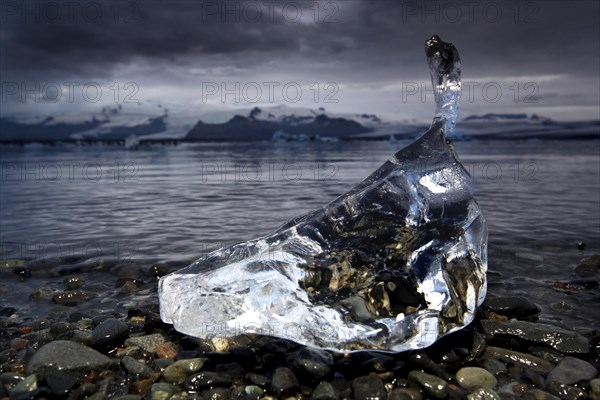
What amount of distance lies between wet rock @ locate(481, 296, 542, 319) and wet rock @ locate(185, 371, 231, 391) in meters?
2.74

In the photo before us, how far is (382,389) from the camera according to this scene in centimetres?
332

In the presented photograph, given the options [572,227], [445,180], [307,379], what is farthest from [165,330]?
[572,227]

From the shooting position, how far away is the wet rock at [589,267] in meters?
6.11

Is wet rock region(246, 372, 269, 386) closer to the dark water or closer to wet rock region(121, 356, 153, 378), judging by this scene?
wet rock region(121, 356, 153, 378)

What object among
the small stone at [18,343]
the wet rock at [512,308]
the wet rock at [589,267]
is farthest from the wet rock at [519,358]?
the small stone at [18,343]

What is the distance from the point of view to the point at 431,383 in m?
3.38

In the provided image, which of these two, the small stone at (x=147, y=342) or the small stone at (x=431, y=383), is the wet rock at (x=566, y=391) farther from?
the small stone at (x=147, y=342)

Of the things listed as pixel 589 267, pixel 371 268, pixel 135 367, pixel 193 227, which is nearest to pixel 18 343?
pixel 135 367

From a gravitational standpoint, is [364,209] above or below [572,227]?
above

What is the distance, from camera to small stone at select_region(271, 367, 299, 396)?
3330mm

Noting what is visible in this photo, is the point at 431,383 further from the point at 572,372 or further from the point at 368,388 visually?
the point at 572,372

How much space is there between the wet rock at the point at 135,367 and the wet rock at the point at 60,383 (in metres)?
0.38

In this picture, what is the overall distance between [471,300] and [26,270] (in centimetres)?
575

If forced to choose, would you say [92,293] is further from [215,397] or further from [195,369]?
[215,397]
